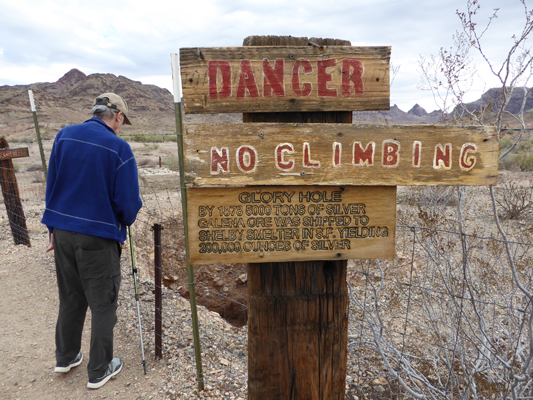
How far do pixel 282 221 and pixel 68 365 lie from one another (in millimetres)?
2480

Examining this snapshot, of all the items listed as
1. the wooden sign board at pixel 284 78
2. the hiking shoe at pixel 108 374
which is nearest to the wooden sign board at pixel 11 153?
the hiking shoe at pixel 108 374

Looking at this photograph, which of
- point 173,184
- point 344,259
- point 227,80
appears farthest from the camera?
point 173,184

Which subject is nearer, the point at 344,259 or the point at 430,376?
the point at 344,259

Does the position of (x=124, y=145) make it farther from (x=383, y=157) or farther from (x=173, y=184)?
(x=173, y=184)

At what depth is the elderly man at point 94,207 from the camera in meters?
2.25

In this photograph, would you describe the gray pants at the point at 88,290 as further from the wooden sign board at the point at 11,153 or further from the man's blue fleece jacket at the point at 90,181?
the wooden sign board at the point at 11,153

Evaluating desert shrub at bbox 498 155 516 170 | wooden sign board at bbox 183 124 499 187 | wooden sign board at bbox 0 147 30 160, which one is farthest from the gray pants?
desert shrub at bbox 498 155 516 170

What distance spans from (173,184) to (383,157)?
865cm

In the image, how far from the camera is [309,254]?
1.40 metres

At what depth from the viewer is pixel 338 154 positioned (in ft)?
4.41

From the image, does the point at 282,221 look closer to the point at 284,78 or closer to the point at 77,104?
the point at 284,78

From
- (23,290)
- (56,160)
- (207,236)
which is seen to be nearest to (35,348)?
(23,290)

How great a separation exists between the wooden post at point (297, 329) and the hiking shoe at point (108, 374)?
65.3 inches

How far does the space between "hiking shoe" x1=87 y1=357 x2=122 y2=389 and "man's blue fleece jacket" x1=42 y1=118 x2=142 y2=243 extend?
1.13m
